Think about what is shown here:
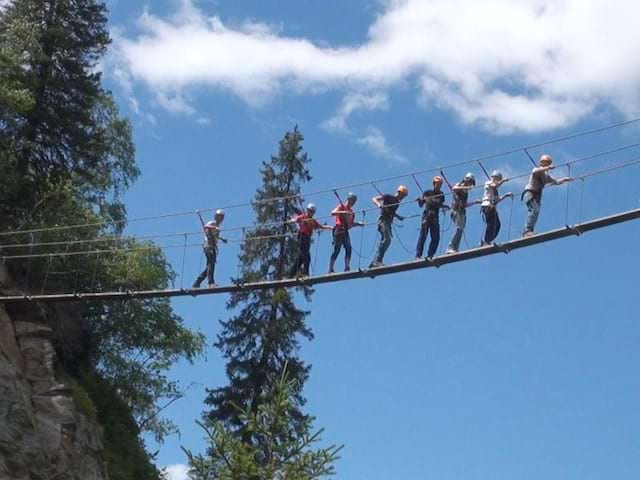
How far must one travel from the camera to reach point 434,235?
17922 millimetres

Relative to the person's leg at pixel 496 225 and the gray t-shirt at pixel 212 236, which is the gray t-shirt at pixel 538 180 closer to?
the person's leg at pixel 496 225

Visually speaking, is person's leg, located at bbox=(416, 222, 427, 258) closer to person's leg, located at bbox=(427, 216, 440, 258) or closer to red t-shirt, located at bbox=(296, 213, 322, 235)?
person's leg, located at bbox=(427, 216, 440, 258)

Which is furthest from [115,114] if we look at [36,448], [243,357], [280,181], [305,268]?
[305,268]

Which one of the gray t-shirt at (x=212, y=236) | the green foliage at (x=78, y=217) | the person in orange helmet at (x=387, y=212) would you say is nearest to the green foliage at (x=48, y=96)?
the green foliage at (x=78, y=217)

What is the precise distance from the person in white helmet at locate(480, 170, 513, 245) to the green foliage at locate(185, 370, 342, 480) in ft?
14.1

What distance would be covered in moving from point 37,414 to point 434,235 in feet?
34.9

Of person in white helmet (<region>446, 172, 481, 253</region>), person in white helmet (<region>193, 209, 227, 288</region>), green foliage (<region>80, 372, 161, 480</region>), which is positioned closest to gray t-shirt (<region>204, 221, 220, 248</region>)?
person in white helmet (<region>193, 209, 227, 288</region>)

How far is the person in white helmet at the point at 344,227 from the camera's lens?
62.0 feet

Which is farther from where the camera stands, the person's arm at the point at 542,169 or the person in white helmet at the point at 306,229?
the person in white helmet at the point at 306,229

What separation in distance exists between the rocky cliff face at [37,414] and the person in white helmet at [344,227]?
26.3 ft

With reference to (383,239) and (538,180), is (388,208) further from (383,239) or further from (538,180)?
(538,180)

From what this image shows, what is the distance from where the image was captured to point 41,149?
30.6 meters

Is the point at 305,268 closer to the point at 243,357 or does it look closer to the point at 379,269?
the point at 379,269

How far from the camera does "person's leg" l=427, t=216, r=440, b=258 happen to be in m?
17.8
